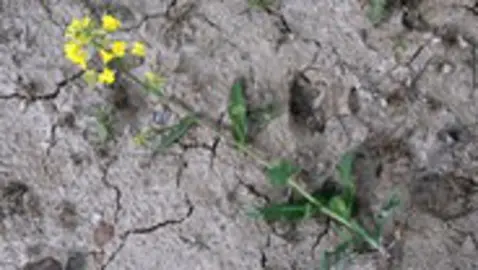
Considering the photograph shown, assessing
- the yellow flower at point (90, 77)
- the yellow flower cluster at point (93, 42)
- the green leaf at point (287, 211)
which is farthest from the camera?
the green leaf at point (287, 211)

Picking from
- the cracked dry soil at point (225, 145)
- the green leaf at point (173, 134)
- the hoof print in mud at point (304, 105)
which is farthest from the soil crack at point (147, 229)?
the hoof print in mud at point (304, 105)

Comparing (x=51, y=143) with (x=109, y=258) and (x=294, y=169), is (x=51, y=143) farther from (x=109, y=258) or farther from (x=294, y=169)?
(x=294, y=169)

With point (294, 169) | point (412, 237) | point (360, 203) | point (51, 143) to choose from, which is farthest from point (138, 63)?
point (412, 237)

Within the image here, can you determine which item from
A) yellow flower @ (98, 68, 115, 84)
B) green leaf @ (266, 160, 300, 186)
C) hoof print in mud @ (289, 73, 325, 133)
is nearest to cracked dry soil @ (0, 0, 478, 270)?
hoof print in mud @ (289, 73, 325, 133)

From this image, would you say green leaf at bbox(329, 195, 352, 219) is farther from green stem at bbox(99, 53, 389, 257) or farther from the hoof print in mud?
the hoof print in mud

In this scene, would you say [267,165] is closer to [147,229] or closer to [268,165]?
[268,165]

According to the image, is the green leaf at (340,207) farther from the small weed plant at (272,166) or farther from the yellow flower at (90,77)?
the yellow flower at (90,77)

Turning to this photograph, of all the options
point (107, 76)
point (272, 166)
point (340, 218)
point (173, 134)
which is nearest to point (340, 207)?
point (340, 218)
